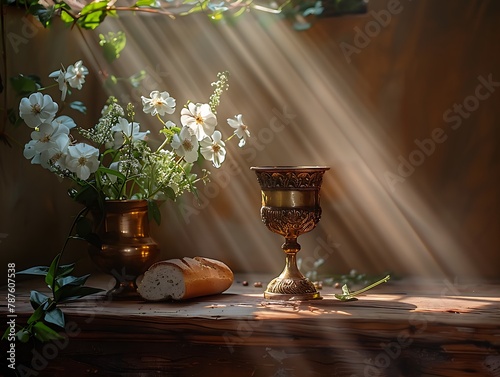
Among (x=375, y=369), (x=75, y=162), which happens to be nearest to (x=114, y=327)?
(x=75, y=162)

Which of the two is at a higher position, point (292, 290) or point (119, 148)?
point (119, 148)

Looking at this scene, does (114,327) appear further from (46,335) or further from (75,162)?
(75,162)

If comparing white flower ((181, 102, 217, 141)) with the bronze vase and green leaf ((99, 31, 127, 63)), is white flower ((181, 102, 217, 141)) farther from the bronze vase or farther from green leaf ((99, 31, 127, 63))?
green leaf ((99, 31, 127, 63))

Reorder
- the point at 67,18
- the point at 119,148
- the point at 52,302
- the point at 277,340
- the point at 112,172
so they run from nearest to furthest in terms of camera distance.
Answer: the point at 277,340 < the point at 52,302 < the point at 112,172 < the point at 119,148 < the point at 67,18

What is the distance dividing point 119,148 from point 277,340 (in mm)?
735

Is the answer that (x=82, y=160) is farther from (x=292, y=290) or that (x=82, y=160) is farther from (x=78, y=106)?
(x=292, y=290)

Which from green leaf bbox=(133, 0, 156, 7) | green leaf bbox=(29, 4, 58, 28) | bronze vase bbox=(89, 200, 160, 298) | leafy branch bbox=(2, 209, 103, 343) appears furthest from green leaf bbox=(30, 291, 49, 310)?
green leaf bbox=(133, 0, 156, 7)

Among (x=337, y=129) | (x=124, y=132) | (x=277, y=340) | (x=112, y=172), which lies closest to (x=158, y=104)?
(x=124, y=132)

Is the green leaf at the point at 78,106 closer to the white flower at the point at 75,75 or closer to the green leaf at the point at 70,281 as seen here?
the white flower at the point at 75,75

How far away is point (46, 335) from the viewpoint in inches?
68.4

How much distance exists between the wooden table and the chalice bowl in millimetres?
59

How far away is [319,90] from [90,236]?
871mm

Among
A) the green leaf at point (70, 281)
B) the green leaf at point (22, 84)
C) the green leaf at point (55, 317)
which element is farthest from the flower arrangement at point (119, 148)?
the green leaf at point (55, 317)

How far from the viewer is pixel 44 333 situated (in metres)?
1.74
